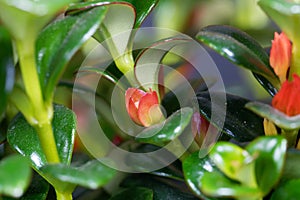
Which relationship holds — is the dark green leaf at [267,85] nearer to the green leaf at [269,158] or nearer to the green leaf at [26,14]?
the green leaf at [269,158]

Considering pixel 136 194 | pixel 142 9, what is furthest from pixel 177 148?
pixel 142 9

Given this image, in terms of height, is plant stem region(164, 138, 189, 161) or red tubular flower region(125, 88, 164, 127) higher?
red tubular flower region(125, 88, 164, 127)

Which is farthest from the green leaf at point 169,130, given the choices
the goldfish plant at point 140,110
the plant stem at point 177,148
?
the plant stem at point 177,148

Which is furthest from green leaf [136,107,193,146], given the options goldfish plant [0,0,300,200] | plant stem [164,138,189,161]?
plant stem [164,138,189,161]

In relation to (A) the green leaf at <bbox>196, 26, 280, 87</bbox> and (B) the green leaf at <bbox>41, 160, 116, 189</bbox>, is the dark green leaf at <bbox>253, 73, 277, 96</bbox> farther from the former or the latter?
(B) the green leaf at <bbox>41, 160, 116, 189</bbox>

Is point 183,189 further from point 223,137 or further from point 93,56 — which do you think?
point 93,56

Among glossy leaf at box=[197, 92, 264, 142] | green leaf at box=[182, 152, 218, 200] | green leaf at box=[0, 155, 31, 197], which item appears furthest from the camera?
glossy leaf at box=[197, 92, 264, 142]

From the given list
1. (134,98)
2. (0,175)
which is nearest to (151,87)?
(134,98)

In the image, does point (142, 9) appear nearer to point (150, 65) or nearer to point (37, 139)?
point (150, 65)
